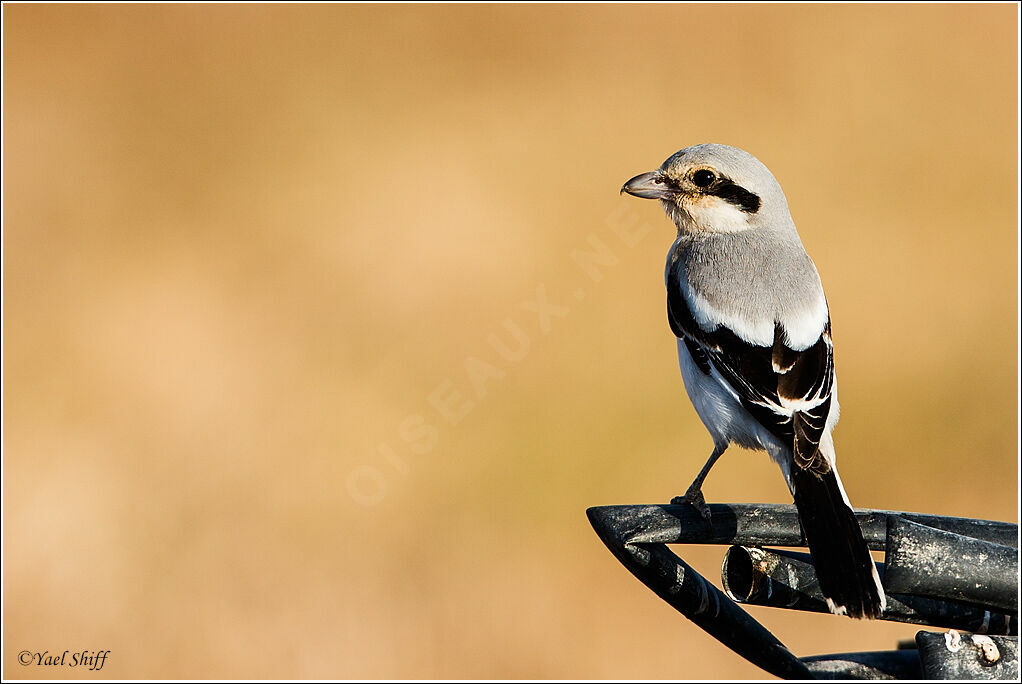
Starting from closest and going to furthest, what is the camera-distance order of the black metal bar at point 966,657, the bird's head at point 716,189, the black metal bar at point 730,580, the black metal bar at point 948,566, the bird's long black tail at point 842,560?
1. the black metal bar at point 948,566
2. the black metal bar at point 966,657
3. the black metal bar at point 730,580
4. the bird's long black tail at point 842,560
5. the bird's head at point 716,189

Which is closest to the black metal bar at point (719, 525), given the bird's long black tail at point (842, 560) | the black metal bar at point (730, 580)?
the black metal bar at point (730, 580)

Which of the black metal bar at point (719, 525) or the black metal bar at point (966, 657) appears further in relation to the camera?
the black metal bar at point (719, 525)

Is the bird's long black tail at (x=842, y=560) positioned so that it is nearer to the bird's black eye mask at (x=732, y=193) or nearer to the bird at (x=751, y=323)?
the bird at (x=751, y=323)

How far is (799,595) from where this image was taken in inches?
79.6

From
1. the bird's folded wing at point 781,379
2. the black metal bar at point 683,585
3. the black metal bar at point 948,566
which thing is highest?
the bird's folded wing at point 781,379

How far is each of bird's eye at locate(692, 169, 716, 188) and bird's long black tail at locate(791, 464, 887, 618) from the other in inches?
42.8

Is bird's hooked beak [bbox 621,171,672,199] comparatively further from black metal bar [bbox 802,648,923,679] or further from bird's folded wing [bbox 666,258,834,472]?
black metal bar [bbox 802,648,923,679]

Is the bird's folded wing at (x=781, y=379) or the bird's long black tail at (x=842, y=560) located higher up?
the bird's folded wing at (x=781, y=379)

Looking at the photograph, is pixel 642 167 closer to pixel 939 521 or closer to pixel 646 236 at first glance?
pixel 646 236

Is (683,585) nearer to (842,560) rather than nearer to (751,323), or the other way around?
(842,560)

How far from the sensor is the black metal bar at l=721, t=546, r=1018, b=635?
180 centimetres

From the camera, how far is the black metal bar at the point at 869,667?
183 cm

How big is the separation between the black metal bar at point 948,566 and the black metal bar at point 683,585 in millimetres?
377

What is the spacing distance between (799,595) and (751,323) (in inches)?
32.2
